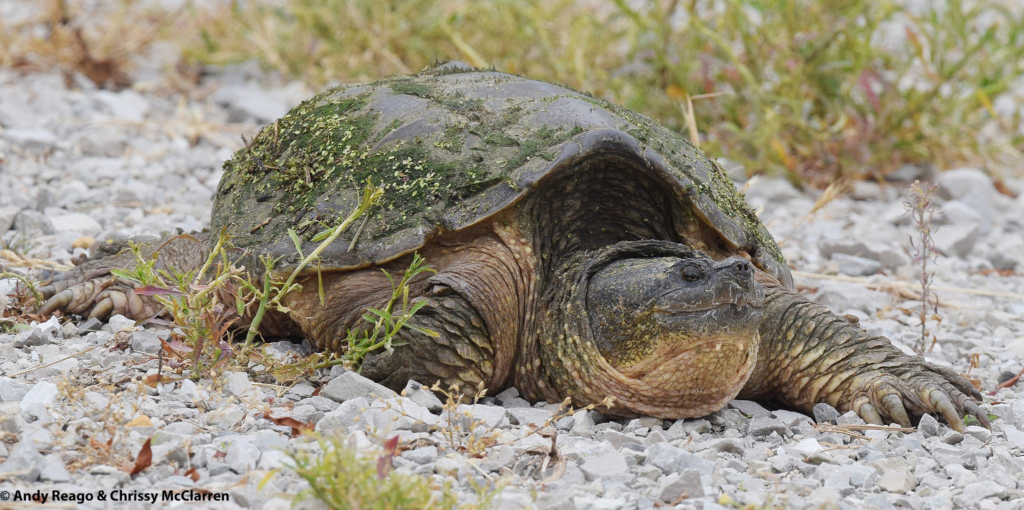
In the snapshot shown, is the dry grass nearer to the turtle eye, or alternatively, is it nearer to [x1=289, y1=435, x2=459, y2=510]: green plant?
the turtle eye

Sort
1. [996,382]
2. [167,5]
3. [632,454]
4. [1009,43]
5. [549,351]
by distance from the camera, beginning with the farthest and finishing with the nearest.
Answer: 1. [167,5]
2. [1009,43]
3. [996,382]
4. [549,351]
5. [632,454]

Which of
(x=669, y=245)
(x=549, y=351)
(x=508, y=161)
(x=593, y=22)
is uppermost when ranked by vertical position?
(x=593, y=22)

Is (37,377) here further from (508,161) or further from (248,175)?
(508,161)

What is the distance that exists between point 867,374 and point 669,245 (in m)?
0.71

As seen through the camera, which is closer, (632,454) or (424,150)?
(632,454)

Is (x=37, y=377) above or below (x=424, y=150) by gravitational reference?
below

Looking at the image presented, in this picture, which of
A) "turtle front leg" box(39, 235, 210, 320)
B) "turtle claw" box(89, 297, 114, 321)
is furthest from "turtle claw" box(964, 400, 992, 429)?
"turtle claw" box(89, 297, 114, 321)

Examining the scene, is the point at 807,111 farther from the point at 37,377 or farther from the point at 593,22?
the point at 37,377

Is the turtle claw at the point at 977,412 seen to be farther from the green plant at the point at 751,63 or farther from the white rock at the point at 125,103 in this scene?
the white rock at the point at 125,103

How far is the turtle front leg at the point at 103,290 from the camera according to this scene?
127 inches

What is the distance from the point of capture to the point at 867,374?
2.93m

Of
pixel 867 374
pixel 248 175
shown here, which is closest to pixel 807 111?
pixel 867 374

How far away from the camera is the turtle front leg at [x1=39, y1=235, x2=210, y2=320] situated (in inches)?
127

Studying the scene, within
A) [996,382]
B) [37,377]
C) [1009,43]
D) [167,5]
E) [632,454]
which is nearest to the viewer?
[632,454]
